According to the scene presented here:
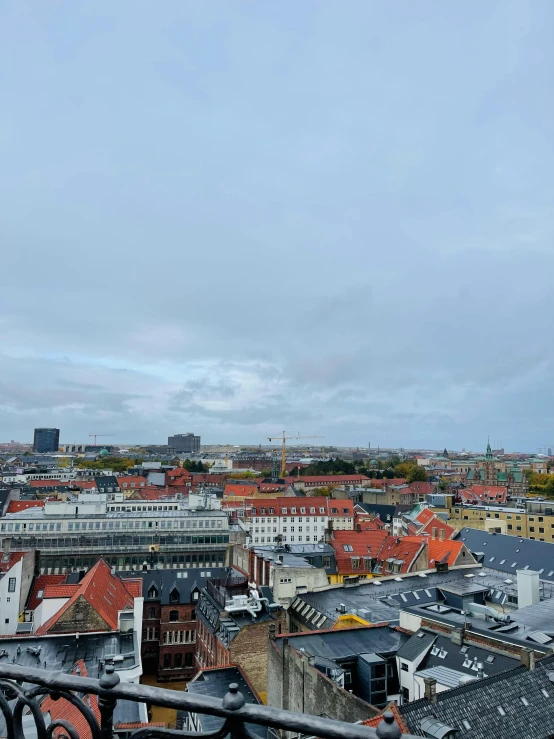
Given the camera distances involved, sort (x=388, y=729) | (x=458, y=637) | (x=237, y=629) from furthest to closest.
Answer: (x=237, y=629) < (x=458, y=637) < (x=388, y=729)

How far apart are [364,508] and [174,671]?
43.0m

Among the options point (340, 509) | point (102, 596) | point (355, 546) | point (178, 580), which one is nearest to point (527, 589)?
point (355, 546)

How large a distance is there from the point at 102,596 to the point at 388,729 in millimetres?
28169

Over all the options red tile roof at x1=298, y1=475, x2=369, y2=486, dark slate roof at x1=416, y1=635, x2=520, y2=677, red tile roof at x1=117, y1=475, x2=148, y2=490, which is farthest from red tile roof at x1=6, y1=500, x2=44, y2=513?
dark slate roof at x1=416, y1=635, x2=520, y2=677

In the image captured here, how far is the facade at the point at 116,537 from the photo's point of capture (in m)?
→ 42.7

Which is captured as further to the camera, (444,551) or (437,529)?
(437,529)

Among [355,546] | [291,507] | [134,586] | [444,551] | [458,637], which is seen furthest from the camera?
[291,507]

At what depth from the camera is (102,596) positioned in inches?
1070

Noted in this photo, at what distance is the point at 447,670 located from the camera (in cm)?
1736

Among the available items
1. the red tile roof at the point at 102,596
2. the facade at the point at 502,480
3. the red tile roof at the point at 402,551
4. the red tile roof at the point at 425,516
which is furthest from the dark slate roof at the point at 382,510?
the red tile roof at the point at 102,596

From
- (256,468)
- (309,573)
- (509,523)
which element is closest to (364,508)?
(509,523)

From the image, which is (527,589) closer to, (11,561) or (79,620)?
(79,620)

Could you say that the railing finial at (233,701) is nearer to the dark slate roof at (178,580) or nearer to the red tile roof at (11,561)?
the dark slate roof at (178,580)

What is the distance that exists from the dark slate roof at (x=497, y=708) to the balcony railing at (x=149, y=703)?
13428 millimetres
